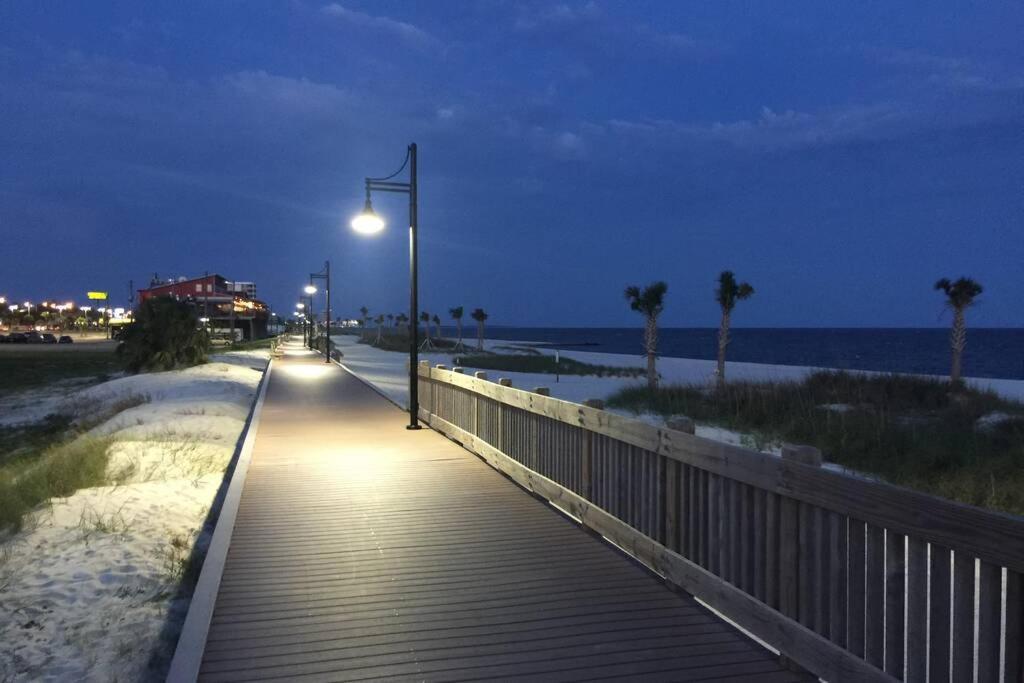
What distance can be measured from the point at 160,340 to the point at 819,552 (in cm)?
3129

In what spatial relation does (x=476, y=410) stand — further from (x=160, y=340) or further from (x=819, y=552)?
(x=160, y=340)

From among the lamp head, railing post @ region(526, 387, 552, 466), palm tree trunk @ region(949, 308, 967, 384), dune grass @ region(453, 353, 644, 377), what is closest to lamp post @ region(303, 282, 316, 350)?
dune grass @ region(453, 353, 644, 377)

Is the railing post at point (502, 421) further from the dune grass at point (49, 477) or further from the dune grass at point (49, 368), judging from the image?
the dune grass at point (49, 368)

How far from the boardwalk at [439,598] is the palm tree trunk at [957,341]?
22113 mm

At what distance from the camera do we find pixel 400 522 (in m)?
6.99

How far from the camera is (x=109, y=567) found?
5844 millimetres

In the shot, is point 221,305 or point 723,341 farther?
point 221,305

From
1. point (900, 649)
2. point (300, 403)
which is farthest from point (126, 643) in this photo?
point (300, 403)

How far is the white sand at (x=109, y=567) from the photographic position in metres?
4.43

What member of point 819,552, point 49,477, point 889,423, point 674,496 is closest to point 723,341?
point 889,423

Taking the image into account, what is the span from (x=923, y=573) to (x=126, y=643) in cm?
436

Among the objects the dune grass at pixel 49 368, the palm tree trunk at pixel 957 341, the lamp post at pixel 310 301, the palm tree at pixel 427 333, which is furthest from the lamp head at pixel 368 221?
the palm tree at pixel 427 333

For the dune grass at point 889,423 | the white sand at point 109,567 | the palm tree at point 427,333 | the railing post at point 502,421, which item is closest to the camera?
the white sand at point 109,567

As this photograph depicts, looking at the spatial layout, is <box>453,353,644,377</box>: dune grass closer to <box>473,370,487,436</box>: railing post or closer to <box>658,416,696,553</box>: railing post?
<box>473,370,487,436</box>: railing post
